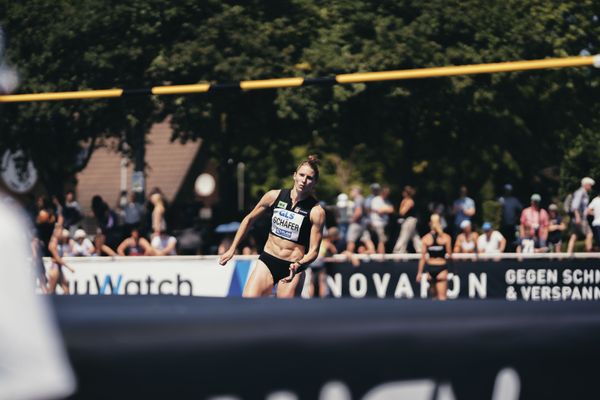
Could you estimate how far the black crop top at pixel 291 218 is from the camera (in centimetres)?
1021

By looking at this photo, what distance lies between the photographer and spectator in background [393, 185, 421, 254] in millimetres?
20938

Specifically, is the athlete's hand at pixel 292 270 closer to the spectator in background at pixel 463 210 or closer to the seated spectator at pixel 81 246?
the seated spectator at pixel 81 246

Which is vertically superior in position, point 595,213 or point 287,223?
point 287,223

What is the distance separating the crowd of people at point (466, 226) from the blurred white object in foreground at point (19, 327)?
1752cm

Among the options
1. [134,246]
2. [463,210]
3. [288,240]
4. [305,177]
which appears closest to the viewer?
[305,177]

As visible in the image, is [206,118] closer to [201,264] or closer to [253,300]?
[201,264]

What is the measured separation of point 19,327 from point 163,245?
18.6m

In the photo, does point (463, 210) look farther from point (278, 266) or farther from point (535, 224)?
point (278, 266)

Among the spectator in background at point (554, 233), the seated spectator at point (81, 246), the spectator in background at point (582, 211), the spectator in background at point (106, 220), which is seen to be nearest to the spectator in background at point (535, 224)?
the spectator in background at point (554, 233)

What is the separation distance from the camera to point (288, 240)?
34.1 ft

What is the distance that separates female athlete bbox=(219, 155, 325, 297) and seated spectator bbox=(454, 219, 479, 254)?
1001 cm

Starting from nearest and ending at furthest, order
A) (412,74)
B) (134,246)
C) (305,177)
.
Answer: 1. (305,177)
2. (412,74)
3. (134,246)

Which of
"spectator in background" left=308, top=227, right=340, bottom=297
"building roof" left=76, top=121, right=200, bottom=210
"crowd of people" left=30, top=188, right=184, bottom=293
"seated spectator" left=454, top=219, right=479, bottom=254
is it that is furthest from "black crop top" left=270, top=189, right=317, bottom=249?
"building roof" left=76, top=121, right=200, bottom=210

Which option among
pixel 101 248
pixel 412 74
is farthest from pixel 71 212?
pixel 412 74
